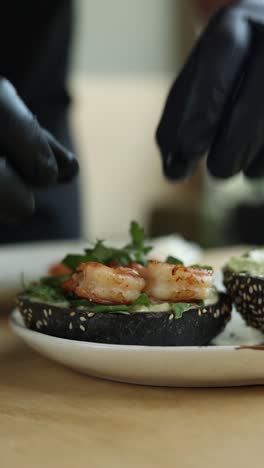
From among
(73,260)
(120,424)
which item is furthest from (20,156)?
(120,424)

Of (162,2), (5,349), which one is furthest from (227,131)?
(162,2)

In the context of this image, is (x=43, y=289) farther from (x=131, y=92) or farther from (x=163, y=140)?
(x=131, y=92)

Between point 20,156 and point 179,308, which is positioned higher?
point 20,156

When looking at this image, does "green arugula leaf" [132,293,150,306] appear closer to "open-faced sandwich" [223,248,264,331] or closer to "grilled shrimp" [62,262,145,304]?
"grilled shrimp" [62,262,145,304]

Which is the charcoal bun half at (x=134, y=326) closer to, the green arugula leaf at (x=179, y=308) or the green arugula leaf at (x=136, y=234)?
the green arugula leaf at (x=179, y=308)

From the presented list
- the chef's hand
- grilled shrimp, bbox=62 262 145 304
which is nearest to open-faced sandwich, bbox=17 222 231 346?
grilled shrimp, bbox=62 262 145 304

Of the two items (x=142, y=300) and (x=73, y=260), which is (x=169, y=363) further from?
(x=73, y=260)
